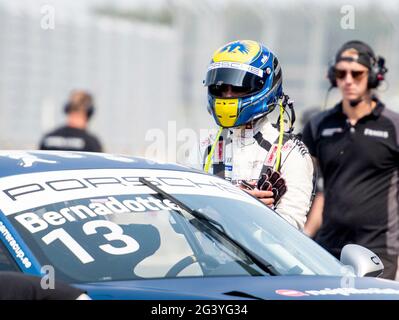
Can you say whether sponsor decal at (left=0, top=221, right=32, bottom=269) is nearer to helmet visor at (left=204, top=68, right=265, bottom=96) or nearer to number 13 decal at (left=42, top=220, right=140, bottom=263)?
number 13 decal at (left=42, top=220, right=140, bottom=263)

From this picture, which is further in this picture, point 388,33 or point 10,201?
point 388,33

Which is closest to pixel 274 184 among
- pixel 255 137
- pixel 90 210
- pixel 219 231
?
pixel 255 137

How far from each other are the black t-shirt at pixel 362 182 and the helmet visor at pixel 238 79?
2152 millimetres

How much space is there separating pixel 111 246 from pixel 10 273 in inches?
25.2

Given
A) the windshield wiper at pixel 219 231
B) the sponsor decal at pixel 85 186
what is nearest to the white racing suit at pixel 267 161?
the sponsor decal at pixel 85 186

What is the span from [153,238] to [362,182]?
12.0 feet

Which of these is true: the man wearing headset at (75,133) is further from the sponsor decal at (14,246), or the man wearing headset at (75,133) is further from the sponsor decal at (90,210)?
the sponsor decal at (14,246)

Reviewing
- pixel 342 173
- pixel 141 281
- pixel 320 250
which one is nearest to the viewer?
pixel 141 281

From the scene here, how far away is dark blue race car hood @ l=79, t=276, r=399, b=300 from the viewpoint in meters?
4.12

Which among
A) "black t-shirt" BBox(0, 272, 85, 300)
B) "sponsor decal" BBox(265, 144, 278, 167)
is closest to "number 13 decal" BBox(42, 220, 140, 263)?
"black t-shirt" BBox(0, 272, 85, 300)

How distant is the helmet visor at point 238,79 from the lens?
20.7 ft

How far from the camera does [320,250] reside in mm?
5180
